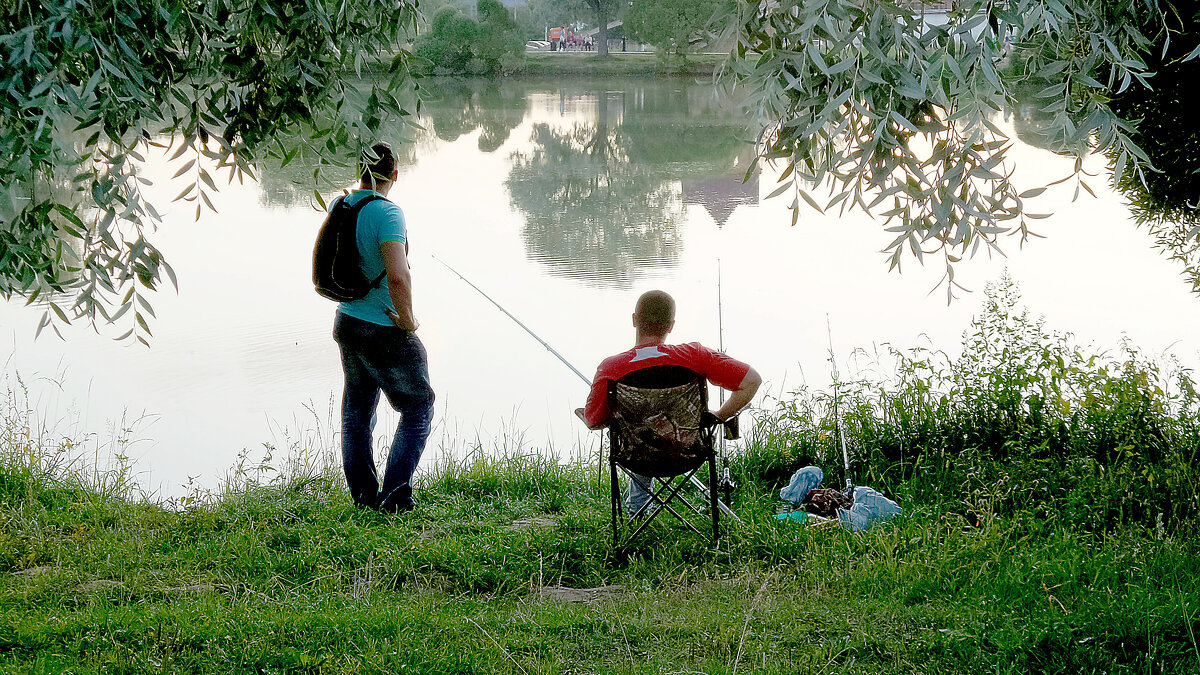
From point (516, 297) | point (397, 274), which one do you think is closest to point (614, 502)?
point (397, 274)

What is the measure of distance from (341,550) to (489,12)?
101 ft

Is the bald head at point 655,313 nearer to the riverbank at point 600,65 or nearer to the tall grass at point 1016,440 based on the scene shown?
the tall grass at point 1016,440

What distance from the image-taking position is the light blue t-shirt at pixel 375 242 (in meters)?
4.52

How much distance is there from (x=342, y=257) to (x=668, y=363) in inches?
59.5

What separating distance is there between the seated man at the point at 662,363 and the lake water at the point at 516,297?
0.95m

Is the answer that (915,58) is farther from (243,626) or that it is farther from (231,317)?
(231,317)

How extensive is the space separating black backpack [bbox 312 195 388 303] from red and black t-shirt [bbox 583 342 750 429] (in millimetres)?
1099

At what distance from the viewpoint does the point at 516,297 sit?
11047mm

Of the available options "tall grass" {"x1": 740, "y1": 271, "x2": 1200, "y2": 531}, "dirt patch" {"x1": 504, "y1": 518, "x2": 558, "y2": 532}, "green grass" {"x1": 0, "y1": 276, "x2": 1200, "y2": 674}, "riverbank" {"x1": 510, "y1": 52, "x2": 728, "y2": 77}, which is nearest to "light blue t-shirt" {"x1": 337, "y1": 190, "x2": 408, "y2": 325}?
"green grass" {"x1": 0, "y1": 276, "x2": 1200, "y2": 674}

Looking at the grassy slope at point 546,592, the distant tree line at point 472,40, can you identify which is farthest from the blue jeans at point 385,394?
the distant tree line at point 472,40

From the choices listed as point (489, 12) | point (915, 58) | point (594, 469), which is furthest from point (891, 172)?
point (489, 12)

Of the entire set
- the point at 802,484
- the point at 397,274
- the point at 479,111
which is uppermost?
the point at 479,111

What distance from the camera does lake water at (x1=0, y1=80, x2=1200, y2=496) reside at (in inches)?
300

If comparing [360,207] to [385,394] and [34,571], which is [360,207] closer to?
[385,394]
